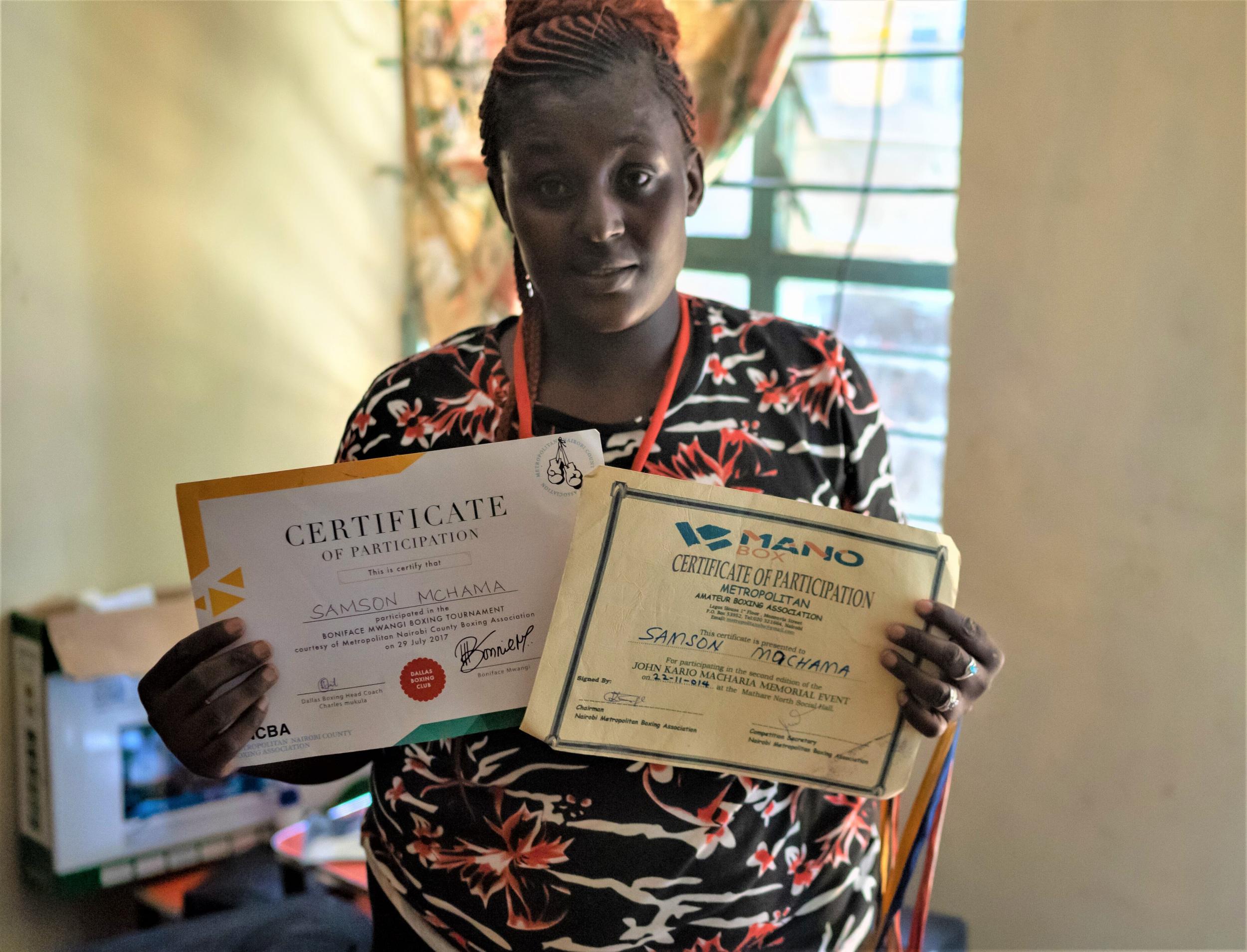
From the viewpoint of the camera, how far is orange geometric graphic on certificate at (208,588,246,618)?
2.48 feet

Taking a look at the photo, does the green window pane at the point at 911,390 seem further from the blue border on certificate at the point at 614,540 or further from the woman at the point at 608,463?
the blue border on certificate at the point at 614,540

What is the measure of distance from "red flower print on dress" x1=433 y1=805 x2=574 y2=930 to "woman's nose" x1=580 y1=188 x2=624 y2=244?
19.3 inches

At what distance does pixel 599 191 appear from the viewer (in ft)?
2.69

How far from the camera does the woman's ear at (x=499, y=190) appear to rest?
0.90m

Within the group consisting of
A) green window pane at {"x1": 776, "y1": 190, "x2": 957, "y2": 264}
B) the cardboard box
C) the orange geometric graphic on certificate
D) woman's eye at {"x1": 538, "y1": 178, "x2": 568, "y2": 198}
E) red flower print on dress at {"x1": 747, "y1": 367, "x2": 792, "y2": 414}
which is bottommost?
the cardboard box

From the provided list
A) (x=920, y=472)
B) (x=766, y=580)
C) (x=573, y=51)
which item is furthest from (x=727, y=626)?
(x=920, y=472)

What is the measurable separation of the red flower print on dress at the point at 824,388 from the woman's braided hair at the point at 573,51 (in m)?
0.24

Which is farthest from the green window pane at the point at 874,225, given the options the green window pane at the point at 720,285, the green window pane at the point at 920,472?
the green window pane at the point at 920,472

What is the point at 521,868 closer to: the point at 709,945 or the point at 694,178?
the point at 709,945

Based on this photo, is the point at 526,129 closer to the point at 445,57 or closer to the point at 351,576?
the point at 351,576

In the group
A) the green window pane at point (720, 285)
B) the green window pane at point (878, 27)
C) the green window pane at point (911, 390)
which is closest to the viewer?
the green window pane at point (878, 27)

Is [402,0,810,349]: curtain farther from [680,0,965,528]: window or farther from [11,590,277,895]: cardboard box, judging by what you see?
[11,590,277,895]: cardboard box
